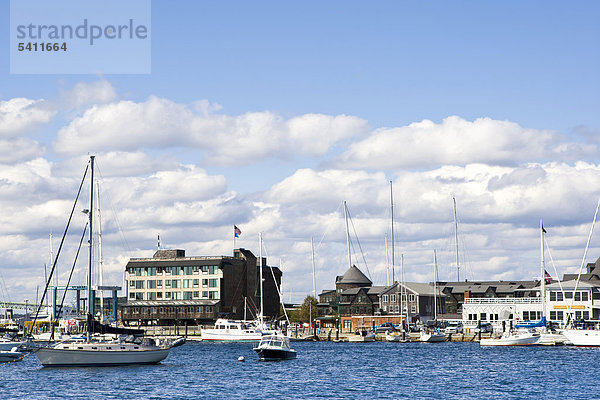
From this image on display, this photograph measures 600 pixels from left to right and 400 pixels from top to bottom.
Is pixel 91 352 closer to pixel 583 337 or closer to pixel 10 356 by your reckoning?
pixel 10 356

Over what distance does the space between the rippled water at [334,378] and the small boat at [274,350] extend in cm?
97

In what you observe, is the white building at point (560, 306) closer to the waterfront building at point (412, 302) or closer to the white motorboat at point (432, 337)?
the white motorboat at point (432, 337)

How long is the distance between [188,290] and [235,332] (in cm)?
4200

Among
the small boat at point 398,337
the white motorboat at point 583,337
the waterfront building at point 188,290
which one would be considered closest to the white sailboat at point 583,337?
the white motorboat at point 583,337

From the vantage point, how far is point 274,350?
9738cm

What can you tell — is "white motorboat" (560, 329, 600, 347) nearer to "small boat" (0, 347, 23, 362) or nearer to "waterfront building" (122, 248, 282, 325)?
"small boat" (0, 347, 23, 362)

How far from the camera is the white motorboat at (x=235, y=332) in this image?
503 feet

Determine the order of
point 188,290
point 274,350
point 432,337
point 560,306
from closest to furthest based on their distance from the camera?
point 274,350 < point 432,337 < point 560,306 < point 188,290

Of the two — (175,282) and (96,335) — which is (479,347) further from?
(175,282)

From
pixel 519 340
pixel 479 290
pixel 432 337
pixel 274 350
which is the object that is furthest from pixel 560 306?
pixel 274 350

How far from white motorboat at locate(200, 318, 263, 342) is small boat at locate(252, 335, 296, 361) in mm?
53232

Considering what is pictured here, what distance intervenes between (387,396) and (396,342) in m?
84.5

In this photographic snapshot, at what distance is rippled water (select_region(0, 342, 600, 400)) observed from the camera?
67688 mm

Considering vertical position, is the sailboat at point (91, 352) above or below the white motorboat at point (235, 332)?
above
